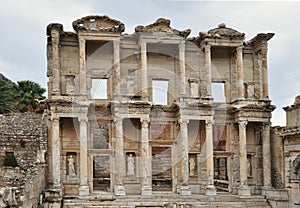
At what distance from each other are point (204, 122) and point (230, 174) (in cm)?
302

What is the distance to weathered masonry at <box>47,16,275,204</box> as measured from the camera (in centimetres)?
2416

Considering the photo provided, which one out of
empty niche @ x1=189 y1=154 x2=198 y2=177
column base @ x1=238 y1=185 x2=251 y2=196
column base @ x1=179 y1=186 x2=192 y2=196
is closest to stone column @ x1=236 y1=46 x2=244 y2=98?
empty niche @ x1=189 y1=154 x2=198 y2=177

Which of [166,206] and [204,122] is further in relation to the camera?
[204,122]

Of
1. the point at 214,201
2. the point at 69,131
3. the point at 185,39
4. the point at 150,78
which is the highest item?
the point at 185,39

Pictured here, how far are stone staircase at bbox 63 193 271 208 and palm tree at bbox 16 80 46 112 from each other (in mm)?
18911

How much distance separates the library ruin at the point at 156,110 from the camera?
24.0 m

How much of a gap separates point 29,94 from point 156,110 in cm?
1800

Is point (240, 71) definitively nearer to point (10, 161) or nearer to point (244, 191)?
point (244, 191)

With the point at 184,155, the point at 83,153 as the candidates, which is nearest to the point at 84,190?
the point at 83,153

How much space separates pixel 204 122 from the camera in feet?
84.6

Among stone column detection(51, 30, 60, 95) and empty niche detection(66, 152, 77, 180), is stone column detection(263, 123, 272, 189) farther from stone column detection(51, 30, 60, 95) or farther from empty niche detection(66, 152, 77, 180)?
stone column detection(51, 30, 60, 95)

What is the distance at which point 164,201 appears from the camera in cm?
2319

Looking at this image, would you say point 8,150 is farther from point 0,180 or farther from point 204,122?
point 204,122

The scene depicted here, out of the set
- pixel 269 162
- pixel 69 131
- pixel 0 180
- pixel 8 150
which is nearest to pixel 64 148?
→ pixel 69 131
